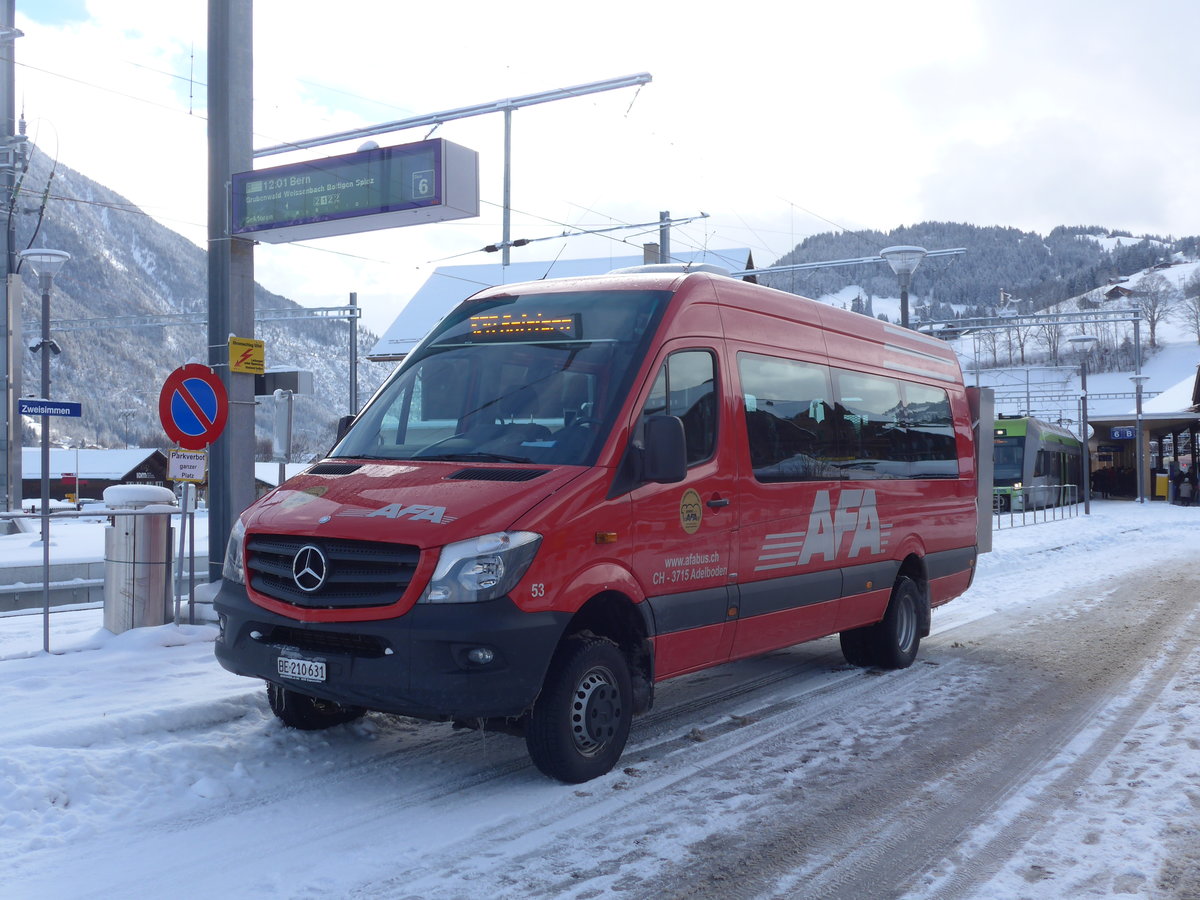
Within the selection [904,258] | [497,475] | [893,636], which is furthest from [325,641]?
[904,258]

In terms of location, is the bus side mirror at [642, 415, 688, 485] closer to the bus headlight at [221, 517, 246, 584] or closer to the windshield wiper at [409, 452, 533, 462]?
the windshield wiper at [409, 452, 533, 462]

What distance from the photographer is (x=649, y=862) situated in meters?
4.69

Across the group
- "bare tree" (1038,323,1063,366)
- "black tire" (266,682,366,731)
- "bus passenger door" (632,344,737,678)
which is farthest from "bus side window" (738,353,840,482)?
"bare tree" (1038,323,1063,366)

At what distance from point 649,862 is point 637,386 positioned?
244cm

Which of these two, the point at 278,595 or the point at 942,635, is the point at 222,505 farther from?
the point at 942,635

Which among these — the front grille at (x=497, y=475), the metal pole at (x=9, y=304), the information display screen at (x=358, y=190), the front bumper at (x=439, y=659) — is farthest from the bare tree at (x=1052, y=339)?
the front bumper at (x=439, y=659)

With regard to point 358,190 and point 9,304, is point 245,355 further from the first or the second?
point 9,304

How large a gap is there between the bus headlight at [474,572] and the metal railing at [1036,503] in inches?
1196

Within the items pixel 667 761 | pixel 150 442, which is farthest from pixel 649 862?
pixel 150 442

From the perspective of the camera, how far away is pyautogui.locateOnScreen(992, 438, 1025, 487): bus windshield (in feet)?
124

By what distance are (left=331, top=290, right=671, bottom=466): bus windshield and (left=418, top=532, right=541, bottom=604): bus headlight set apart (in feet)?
2.34

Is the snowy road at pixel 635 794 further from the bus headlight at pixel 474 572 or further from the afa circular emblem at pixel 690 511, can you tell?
the afa circular emblem at pixel 690 511

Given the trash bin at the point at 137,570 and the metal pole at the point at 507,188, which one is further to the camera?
the metal pole at the point at 507,188

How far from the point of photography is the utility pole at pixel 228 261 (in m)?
10.4
